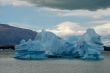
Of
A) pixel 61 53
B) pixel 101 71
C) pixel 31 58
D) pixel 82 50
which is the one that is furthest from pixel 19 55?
pixel 101 71

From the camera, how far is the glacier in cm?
7075

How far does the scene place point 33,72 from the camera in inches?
2056

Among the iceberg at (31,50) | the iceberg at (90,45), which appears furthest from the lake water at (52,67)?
the iceberg at (90,45)

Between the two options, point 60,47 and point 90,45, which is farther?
point 60,47

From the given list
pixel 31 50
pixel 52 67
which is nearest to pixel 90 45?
pixel 31 50

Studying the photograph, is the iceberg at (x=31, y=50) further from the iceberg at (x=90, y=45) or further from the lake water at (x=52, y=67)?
the iceberg at (x=90, y=45)

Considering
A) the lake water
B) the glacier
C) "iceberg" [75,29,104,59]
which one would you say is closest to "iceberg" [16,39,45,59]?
the glacier

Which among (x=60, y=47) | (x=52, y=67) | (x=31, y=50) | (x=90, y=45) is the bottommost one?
(x=52, y=67)

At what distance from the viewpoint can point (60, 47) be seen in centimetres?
7588

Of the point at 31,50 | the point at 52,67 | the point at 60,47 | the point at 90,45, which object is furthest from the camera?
the point at 60,47

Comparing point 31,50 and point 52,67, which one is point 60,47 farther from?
point 52,67

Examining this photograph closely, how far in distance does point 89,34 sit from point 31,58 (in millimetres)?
12024

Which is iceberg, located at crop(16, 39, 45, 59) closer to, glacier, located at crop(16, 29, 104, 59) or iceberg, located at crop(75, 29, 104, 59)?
glacier, located at crop(16, 29, 104, 59)

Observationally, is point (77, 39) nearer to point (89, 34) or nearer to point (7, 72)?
point (89, 34)
